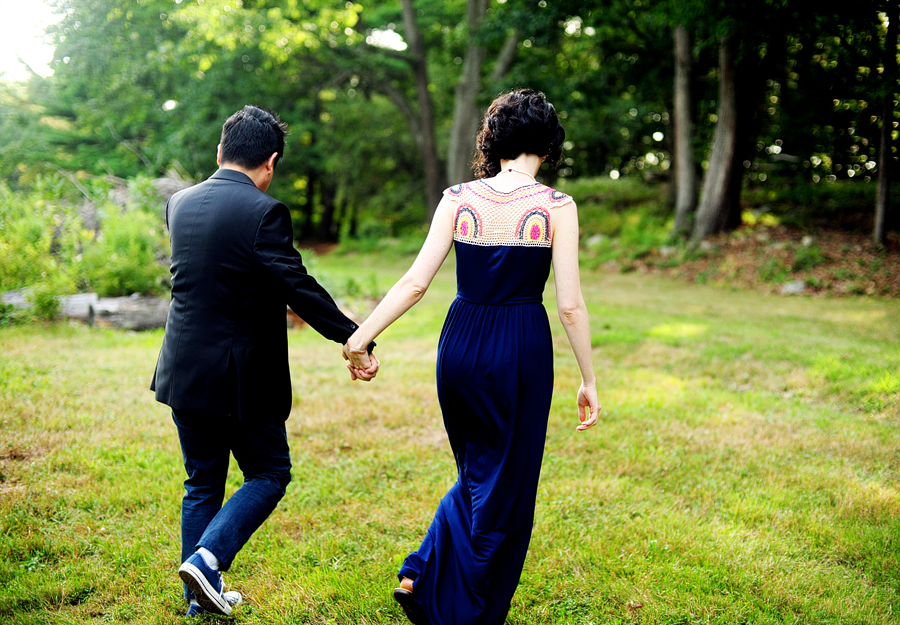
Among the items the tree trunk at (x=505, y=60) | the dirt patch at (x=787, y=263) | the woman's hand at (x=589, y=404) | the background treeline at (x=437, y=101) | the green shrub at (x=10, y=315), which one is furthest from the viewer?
the tree trunk at (x=505, y=60)

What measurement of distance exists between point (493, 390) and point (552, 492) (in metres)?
1.84

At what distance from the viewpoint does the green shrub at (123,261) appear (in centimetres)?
892

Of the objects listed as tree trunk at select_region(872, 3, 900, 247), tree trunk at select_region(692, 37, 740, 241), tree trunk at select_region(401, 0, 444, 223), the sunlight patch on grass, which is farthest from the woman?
tree trunk at select_region(401, 0, 444, 223)

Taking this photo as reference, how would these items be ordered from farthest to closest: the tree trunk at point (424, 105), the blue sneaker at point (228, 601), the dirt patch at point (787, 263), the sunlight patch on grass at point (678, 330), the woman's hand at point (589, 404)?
1. the tree trunk at point (424, 105)
2. the dirt patch at point (787, 263)
3. the sunlight patch on grass at point (678, 330)
4. the blue sneaker at point (228, 601)
5. the woman's hand at point (589, 404)

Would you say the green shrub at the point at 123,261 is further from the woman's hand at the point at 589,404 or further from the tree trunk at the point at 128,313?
the woman's hand at the point at 589,404

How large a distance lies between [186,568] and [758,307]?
10.4 metres

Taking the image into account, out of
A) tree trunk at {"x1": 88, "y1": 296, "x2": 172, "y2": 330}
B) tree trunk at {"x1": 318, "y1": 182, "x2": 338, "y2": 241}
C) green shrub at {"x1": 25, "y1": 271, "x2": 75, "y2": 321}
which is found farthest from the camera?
tree trunk at {"x1": 318, "y1": 182, "x2": 338, "y2": 241}

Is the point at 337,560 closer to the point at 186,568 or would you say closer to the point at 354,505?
the point at 354,505

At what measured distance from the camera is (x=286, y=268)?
266 centimetres

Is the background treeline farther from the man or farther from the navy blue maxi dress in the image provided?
the navy blue maxi dress

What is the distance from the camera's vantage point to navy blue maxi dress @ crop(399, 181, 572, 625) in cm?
259

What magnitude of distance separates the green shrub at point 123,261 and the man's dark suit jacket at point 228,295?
7050 millimetres

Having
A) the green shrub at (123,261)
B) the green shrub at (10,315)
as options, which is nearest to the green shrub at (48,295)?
the green shrub at (10,315)

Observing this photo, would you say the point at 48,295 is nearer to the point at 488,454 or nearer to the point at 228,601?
the point at 228,601
